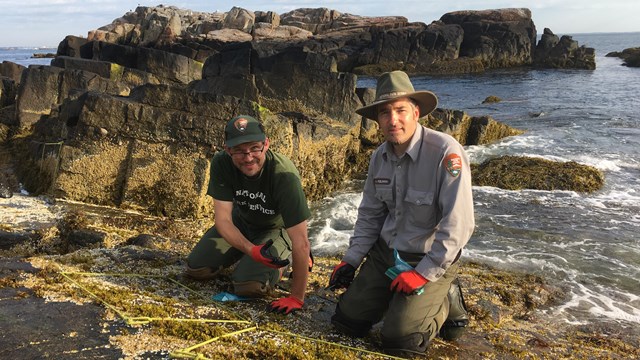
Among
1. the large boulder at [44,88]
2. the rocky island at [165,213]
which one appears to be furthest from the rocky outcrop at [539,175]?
the large boulder at [44,88]

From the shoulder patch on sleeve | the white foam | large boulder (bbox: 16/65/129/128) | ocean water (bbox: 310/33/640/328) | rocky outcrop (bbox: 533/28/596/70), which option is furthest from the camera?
rocky outcrop (bbox: 533/28/596/70)

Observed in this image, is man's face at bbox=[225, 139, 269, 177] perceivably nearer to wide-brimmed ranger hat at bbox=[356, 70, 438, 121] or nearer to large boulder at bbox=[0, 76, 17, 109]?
wide-brimmed ranger hat at bbox=[356, 70, 438, 121]

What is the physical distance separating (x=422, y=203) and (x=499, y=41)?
2089 inches

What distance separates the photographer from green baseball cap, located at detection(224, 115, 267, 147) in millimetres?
4086

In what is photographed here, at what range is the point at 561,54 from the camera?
52.2m

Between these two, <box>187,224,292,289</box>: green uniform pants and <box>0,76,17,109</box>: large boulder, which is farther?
<box>0,76,17,109</box>: large boulder

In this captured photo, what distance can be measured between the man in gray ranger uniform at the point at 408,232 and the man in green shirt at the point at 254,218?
1.60 ft

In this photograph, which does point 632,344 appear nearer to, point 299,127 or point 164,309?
point 164,309

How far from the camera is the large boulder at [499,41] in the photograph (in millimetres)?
51094

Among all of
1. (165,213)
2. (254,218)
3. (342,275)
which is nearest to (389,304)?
(342,275)

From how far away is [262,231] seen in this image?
16.3 feet

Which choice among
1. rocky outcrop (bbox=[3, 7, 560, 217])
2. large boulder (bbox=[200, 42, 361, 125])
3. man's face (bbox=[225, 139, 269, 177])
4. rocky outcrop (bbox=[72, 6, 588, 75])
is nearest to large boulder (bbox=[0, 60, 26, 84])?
rocky outcrop (bbox=[3, 7, 560, 217])

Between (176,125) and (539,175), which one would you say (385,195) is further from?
(539,175)

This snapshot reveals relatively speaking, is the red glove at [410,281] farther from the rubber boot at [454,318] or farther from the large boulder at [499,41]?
the large boulder at [499,41]
